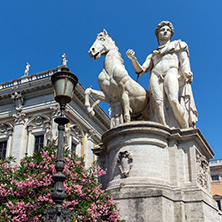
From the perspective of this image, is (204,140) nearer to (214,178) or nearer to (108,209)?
(108,209)

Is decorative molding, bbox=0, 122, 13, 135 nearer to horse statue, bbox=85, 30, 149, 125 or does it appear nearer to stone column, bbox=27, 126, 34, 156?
stone column, bbox=27, 126, 34, 156

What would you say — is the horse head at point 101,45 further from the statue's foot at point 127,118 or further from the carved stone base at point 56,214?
the carved stone base at point 56,214

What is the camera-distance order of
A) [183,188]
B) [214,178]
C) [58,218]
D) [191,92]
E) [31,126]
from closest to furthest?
[58,218] < [183,188] < [191,92] < [31,126] < [214,178]

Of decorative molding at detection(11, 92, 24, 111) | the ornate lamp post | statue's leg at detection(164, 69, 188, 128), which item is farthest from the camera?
decorative molding at detection(11, 92, 24, 111)

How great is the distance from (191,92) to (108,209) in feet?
12.4

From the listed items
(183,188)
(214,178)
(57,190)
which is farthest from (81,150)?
(57,190)

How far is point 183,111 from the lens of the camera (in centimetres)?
806

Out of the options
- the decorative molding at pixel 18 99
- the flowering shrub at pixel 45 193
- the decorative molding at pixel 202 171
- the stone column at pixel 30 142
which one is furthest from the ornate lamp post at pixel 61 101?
the decorative molding at pixel 18 99

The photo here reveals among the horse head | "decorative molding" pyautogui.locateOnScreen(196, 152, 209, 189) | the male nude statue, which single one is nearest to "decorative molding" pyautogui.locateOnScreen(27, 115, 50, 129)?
the horse head

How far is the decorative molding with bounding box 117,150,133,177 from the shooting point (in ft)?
23.8

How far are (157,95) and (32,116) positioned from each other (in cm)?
2197

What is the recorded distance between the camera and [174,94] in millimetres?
8188

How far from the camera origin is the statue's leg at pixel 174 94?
805 cm

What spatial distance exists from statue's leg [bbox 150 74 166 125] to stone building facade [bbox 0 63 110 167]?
18952mm
